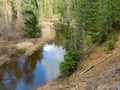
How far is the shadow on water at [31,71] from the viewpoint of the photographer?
28516 millimetres

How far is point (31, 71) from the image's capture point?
107ft

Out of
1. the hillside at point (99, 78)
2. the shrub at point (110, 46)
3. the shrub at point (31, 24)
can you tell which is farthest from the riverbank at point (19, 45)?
the shrub at point (110, 46)

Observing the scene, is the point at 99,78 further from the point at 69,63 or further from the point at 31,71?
the point at 31,71

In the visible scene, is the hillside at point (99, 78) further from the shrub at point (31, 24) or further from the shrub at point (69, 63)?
the shrub at point (31, 24)

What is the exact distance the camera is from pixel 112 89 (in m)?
15.1

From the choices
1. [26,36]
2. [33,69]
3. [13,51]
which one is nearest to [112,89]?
[33,69]

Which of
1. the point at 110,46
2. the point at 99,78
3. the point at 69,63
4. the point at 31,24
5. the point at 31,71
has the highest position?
the point at 31,24

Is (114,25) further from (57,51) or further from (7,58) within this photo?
(7,58)

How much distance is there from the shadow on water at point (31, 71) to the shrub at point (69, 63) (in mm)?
3277

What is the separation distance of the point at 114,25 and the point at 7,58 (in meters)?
18.4

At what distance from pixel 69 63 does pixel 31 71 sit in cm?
852

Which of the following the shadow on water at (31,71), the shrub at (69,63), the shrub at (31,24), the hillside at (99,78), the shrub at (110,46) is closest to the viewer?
the hillside at (99,78)

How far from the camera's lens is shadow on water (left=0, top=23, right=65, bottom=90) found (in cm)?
2852

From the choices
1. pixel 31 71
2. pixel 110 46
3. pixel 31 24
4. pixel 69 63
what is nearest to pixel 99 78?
pixel 69 63
